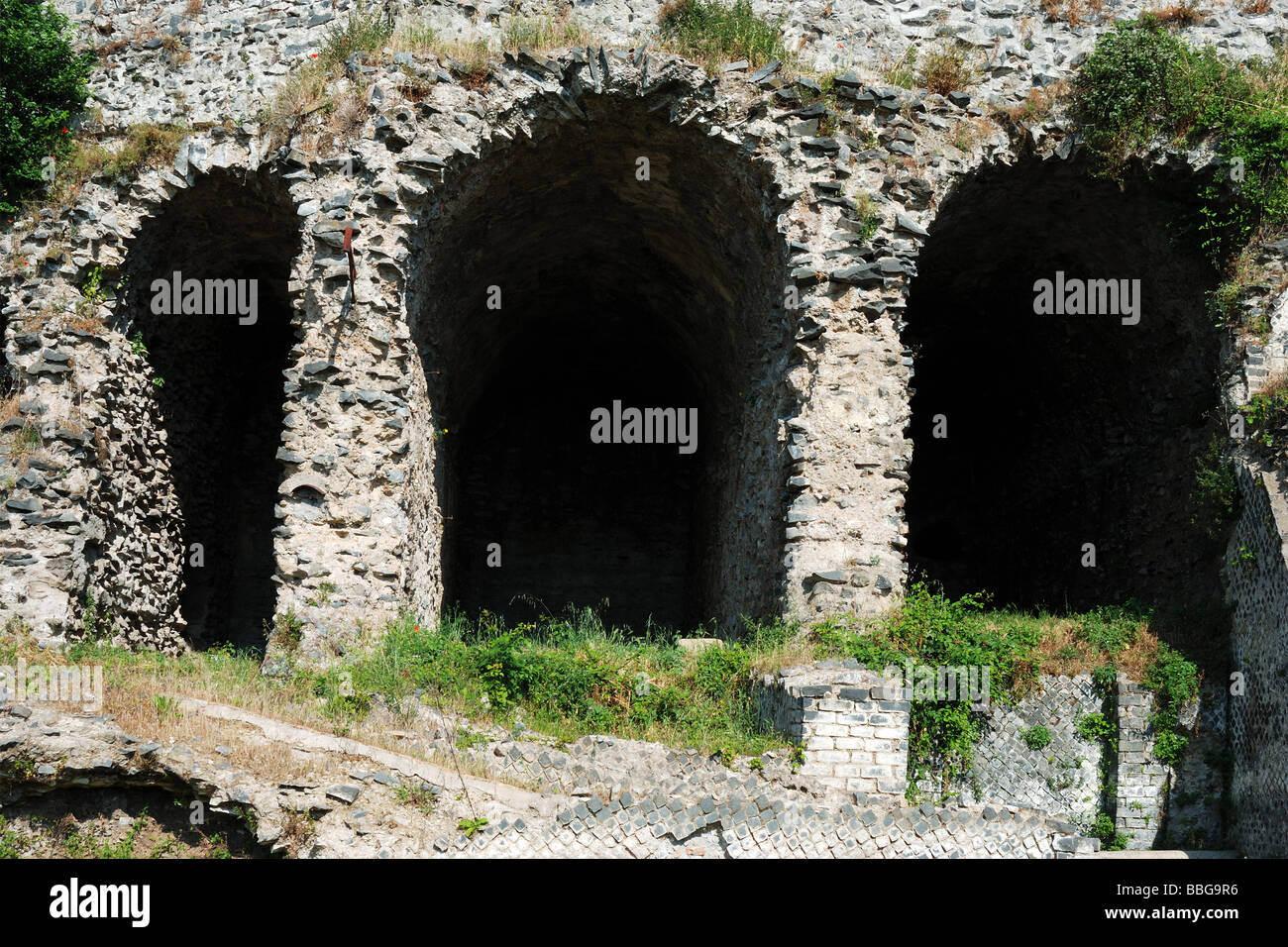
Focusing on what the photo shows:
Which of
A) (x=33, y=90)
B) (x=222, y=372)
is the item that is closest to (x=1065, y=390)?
(x=222, y=372)

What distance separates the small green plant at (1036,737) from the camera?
1129 centimetres

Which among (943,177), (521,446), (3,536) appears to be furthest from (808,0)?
(3,536)

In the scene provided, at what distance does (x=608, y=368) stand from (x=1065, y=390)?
705cm

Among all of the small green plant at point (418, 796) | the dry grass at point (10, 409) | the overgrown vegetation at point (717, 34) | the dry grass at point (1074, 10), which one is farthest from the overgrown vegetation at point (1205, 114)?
the dry grass at point (10, 409)

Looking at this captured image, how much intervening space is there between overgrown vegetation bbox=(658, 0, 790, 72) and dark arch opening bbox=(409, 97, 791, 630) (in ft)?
2.91

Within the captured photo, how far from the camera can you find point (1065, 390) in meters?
16.3

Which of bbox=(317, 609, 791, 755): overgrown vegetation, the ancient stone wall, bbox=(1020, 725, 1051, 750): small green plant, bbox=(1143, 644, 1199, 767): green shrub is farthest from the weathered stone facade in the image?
bbox=(1020, 725, 1051, 750): small green plant

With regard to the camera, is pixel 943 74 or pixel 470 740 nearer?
pixel 470 740

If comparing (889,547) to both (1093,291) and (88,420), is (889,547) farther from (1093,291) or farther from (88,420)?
(88,420)

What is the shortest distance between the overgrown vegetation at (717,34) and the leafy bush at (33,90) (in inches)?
261

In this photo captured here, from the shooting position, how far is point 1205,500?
484 inches

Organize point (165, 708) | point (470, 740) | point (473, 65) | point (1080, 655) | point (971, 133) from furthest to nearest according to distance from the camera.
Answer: point (971, 133) < point (473, 65) < point (1080, 655) < point (470, 740) < point (165, 708)

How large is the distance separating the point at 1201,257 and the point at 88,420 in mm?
11740

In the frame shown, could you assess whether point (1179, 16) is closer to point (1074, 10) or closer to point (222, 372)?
point (1074, 10)
